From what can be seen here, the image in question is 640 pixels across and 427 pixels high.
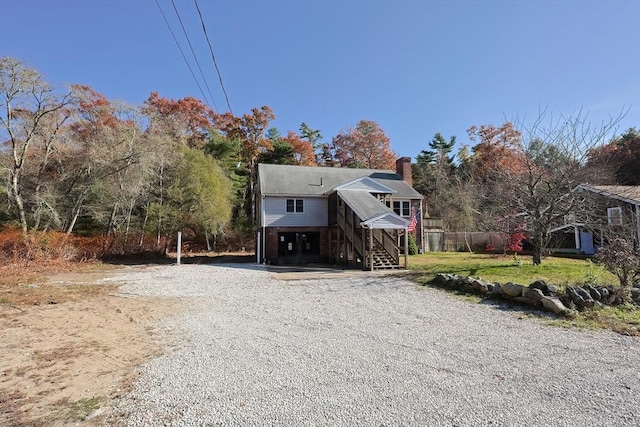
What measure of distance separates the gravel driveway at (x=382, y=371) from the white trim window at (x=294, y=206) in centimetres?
1301

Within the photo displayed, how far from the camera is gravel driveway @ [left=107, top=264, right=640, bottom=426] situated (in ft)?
11.0

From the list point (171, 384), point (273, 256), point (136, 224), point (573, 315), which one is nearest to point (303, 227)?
point (273, 256)

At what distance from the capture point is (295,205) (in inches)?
830

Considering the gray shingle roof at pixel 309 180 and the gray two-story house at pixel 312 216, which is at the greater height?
the gray shingle roof at pixel 309 180

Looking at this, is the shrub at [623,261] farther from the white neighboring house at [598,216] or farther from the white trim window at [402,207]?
the white trim window at [402,207]

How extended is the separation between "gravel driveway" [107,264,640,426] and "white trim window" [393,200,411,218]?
16.3 meters

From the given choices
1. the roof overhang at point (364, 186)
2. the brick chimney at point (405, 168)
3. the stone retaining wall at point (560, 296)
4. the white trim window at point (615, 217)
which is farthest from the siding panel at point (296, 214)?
the white trim window at point (615, 217)

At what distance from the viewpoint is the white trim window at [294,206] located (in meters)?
20.9

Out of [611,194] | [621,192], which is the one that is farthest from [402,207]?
[621,192]

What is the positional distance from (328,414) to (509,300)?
6869 millimetres

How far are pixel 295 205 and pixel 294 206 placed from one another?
9cm

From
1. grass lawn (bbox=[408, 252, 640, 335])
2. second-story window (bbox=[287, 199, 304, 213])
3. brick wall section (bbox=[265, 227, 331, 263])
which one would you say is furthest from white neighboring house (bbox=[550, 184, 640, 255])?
second-story window (bbox=[287, 199, 304, 213])

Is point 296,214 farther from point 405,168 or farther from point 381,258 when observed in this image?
point 405,168

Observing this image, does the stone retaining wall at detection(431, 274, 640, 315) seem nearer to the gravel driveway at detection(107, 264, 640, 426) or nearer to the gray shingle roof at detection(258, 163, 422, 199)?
the gravel driveway at detection(107, 264, 640, 426)
